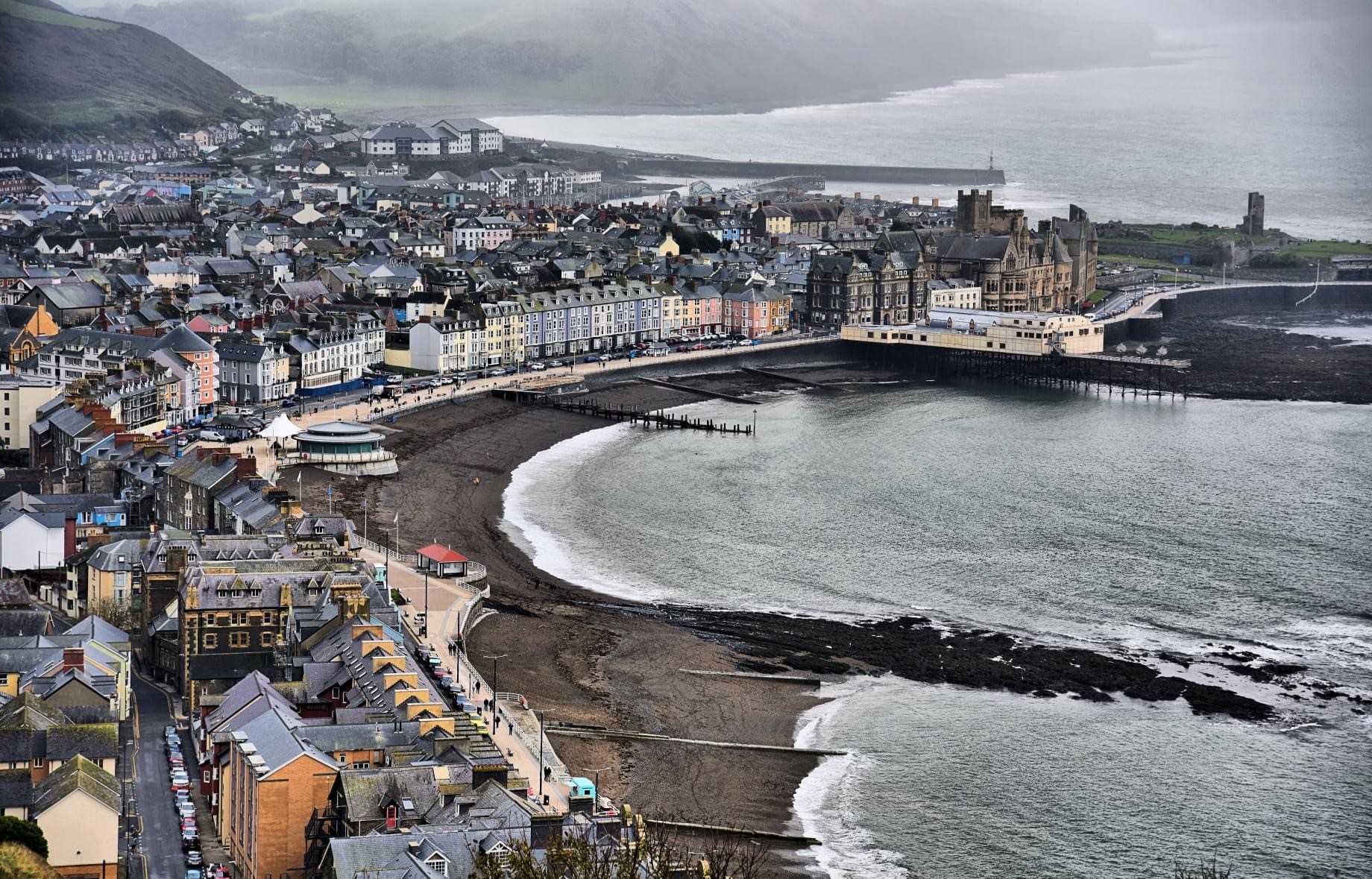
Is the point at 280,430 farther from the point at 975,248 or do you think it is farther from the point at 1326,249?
the point at 1326,249

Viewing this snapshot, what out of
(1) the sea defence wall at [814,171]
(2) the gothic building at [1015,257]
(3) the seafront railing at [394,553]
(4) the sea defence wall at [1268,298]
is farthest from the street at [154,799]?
(1) the sea defence wall at [814,171]

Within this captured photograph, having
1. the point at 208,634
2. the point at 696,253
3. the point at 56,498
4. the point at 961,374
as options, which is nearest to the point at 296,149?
the point at 696,253

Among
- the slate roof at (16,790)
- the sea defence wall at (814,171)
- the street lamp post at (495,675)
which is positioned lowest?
the street lamp post at (495,675)

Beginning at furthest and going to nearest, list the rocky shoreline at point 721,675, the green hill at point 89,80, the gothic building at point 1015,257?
1. the green hill at point 89,80
2. the gothic building at point 1015,257
3. the rocky shoreline at point 721,675

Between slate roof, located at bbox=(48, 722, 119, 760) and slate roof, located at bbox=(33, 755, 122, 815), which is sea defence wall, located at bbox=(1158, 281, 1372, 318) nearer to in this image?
slate roof, located at bbox=(48, 722, 119, 760)

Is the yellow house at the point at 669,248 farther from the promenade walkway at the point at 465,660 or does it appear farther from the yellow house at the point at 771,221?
the promenade walkway at the point at 465,660

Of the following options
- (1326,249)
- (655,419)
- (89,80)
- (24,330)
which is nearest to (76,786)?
(24,330)

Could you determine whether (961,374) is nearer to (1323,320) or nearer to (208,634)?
(1323,320)
